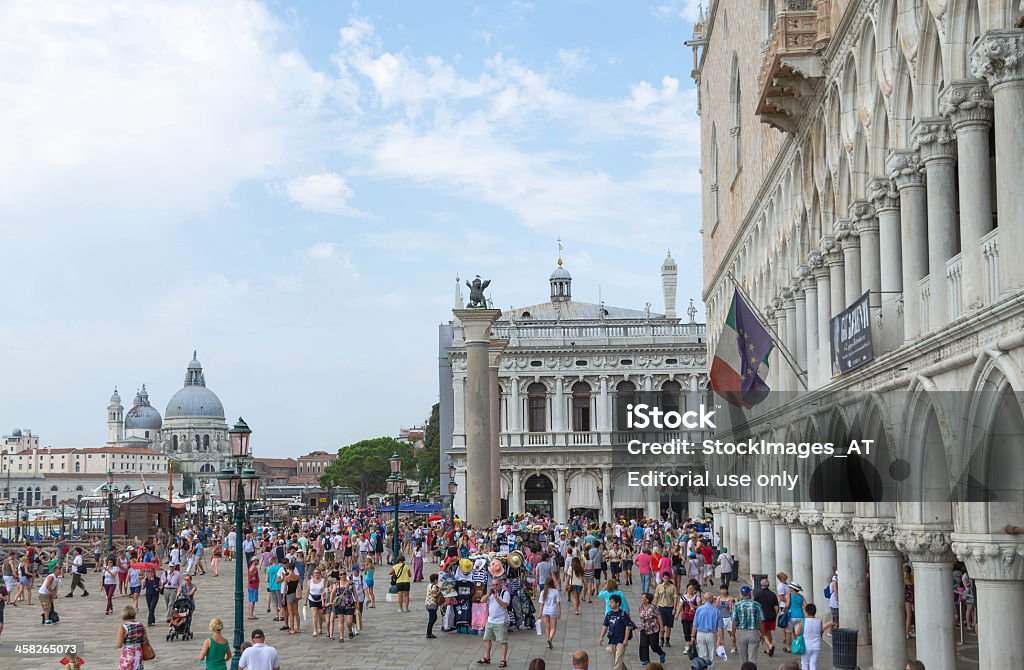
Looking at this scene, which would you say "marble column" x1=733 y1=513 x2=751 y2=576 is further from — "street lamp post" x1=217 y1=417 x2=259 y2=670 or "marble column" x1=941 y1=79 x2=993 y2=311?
"marble column" x1=941 y1=79 x2=993 y2=311

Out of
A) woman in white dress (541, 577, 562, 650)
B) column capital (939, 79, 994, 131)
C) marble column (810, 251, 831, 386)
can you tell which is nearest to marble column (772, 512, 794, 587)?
marble column (810, 251, 831, 386)

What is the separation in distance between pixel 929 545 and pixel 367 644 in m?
10.2

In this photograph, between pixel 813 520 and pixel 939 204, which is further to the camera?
pixel 813 520

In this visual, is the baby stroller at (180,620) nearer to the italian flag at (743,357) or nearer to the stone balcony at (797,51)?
the italian flag at (743,357)

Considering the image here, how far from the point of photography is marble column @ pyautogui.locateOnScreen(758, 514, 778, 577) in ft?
102

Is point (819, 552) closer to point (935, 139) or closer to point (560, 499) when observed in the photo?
point (935, 139)

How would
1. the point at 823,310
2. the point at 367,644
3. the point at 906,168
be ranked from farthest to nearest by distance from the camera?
the point at 823,310 < the point at 367,644 < the point at 906,168

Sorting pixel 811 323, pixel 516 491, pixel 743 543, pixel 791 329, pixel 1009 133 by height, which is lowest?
pixel 743 543

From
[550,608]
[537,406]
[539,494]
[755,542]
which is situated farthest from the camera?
[537,406]

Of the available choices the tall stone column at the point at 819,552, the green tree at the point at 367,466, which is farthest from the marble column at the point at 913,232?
the green tree at the point at 367,466

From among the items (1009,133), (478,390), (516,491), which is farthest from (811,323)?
(516,491)

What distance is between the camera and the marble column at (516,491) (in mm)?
71938

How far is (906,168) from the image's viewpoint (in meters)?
16.2

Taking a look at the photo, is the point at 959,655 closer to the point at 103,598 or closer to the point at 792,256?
the point at 792,256
